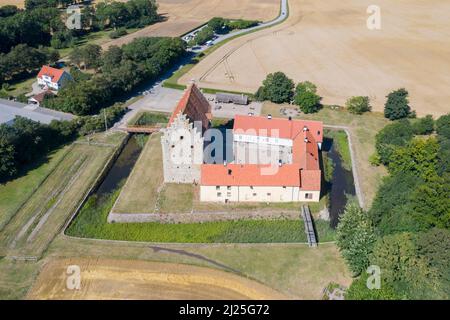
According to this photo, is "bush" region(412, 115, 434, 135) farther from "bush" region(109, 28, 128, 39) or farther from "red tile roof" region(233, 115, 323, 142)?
"bush" region(109, 28, 128, 39)

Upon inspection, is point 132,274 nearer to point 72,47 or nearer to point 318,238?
point 318,238

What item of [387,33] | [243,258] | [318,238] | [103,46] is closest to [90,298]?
[243,258]

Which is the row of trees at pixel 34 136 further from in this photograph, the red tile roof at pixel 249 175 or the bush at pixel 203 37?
the bush at pixel 203 37

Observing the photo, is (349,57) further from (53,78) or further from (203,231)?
(203,231)

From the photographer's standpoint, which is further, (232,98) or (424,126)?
(232,98)

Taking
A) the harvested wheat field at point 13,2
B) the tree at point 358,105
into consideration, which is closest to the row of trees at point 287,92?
the tree at point 358,105

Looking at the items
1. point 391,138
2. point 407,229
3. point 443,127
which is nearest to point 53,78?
point 391,138
